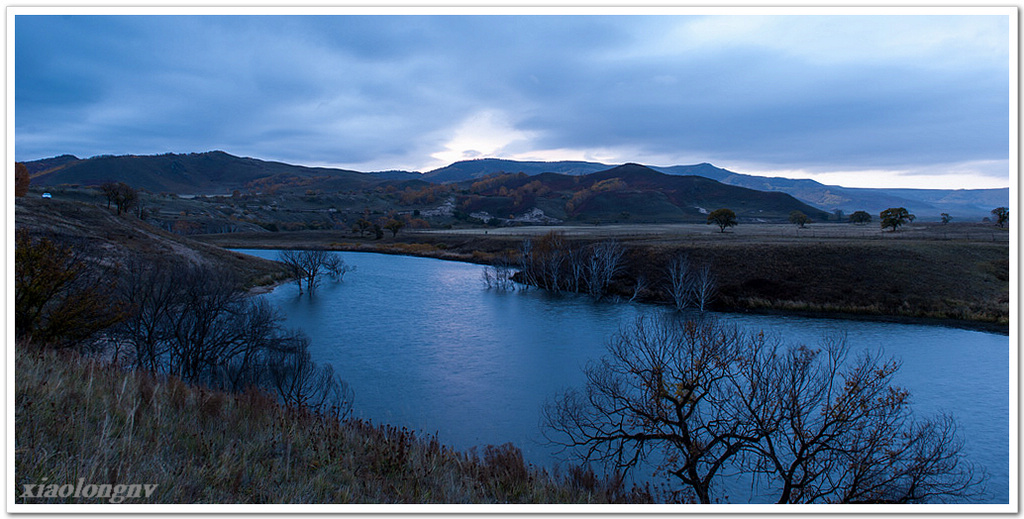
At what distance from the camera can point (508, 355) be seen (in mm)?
25438

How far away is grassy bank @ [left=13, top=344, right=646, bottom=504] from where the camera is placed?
206 inches

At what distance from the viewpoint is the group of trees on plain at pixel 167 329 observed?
45.7ft

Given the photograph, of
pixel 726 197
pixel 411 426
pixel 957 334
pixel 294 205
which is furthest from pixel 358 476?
pixel 726 197

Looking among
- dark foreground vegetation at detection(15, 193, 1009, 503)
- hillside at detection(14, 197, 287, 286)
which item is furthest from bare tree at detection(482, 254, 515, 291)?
hillside at detection(14, 197, 287, 286)

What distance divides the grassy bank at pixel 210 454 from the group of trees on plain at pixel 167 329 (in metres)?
4.76

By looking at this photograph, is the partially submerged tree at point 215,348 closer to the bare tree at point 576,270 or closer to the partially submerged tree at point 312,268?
the partially submerged tree at point 312,268

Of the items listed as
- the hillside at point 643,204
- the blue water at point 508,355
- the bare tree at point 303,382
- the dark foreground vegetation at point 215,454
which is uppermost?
the hillside at point 643,204

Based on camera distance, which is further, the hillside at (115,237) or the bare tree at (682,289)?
the bare tree at (682,289)

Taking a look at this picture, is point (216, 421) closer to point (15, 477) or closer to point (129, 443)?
point (129, 443)

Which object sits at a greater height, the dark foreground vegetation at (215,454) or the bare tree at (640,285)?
the dark foreground vegetation at (215,454)

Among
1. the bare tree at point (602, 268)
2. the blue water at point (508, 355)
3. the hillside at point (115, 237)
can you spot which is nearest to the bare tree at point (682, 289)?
the blue water at point (508, 355)

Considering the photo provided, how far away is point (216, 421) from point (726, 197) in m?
199
